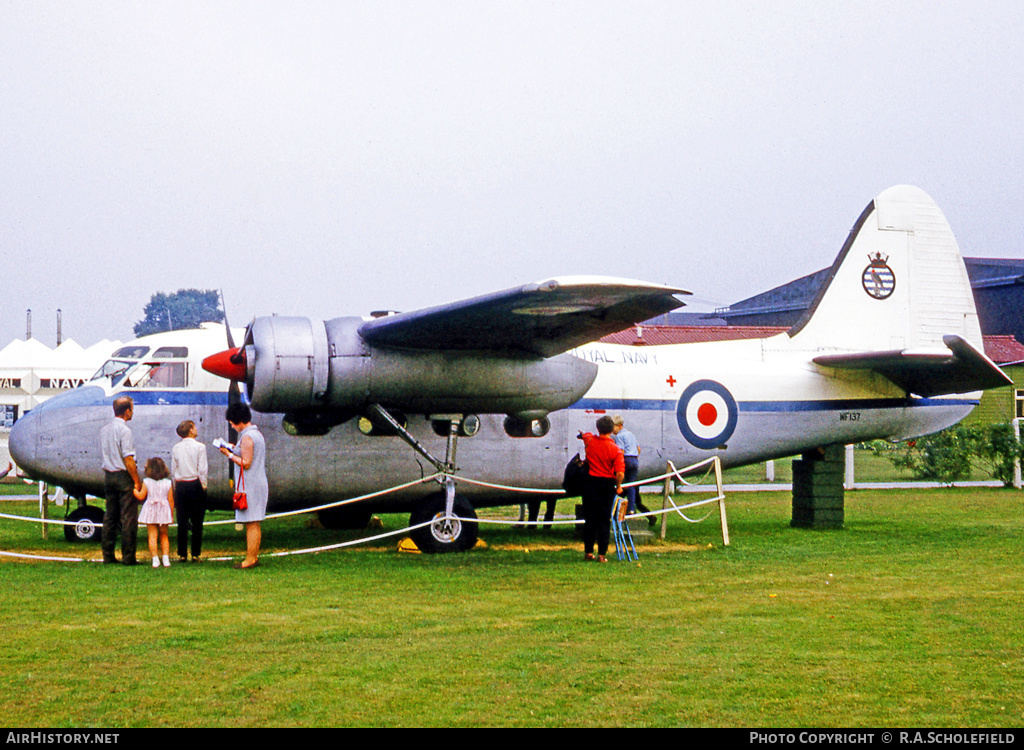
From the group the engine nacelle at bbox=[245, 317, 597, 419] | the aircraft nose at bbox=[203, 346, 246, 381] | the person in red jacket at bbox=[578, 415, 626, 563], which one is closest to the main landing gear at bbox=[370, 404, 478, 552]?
the engine nacelle at bbox=[245, 317, 597, 419]

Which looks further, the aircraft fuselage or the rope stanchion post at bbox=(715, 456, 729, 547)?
the rope stanchion post at bbox=(715, 456, 729, 547)

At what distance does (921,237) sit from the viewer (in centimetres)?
1498

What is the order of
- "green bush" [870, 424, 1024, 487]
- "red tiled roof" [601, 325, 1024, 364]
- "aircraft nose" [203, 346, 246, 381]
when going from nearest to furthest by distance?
"aircraft nose" [203, 346, 246, 381] → "green bush" [870, 424, 1024, 487] → "red tiled roof" [601, 325, 1024, 364]

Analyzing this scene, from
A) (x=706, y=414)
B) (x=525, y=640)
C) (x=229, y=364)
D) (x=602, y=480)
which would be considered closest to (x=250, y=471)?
(x=229, y=364)

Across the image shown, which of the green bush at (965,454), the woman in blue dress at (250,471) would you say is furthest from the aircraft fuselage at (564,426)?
the green bush at (965,454)

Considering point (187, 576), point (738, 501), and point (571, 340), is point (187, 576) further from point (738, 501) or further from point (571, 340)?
point (738, 501)

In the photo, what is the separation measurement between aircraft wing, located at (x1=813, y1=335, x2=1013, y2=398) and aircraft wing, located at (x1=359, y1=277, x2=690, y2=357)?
14.4 ft

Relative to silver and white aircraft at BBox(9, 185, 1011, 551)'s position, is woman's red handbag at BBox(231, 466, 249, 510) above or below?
below

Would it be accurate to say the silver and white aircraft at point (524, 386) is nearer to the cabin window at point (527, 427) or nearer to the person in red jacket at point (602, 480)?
the cabin window at point (527, 427)

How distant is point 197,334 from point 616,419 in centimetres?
526

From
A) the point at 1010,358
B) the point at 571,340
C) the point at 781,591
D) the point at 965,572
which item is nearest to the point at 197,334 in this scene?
the point at 571,340

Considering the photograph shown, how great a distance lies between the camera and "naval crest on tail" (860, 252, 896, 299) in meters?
14.8

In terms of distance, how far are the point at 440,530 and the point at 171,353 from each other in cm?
378

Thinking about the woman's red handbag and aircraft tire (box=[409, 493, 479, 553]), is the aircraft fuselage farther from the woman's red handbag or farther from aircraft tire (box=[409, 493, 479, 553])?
the woman's red handbag
